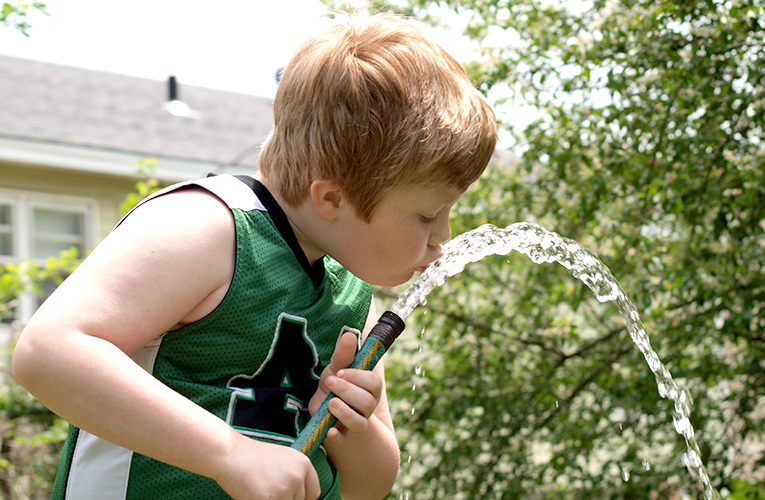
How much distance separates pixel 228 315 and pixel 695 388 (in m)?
3.05

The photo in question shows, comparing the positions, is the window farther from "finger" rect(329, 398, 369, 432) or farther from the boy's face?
"finger" rect(329, 398, 369, 432)

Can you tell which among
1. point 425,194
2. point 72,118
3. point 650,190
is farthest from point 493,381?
point 72,118

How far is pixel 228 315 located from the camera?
4.02 ft

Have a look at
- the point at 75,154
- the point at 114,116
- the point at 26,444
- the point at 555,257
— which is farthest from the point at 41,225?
the point at 555,257

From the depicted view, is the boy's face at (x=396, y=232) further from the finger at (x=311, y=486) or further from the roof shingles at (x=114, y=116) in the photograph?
the roof shingles at (x=114, y=116)

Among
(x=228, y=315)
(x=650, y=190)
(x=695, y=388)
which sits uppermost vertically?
(x=228, y=315)

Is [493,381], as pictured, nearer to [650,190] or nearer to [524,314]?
[524,314]

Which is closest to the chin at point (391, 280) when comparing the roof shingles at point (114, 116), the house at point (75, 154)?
the house at point (75, 154)

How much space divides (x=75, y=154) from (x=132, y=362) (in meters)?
7.73

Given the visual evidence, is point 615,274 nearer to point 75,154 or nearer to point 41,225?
point 75,154

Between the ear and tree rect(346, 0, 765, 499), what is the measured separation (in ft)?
5.99

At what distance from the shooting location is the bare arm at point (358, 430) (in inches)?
48.4

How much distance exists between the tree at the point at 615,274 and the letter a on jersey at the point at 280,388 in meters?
1.92

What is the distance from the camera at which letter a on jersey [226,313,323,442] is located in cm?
127
